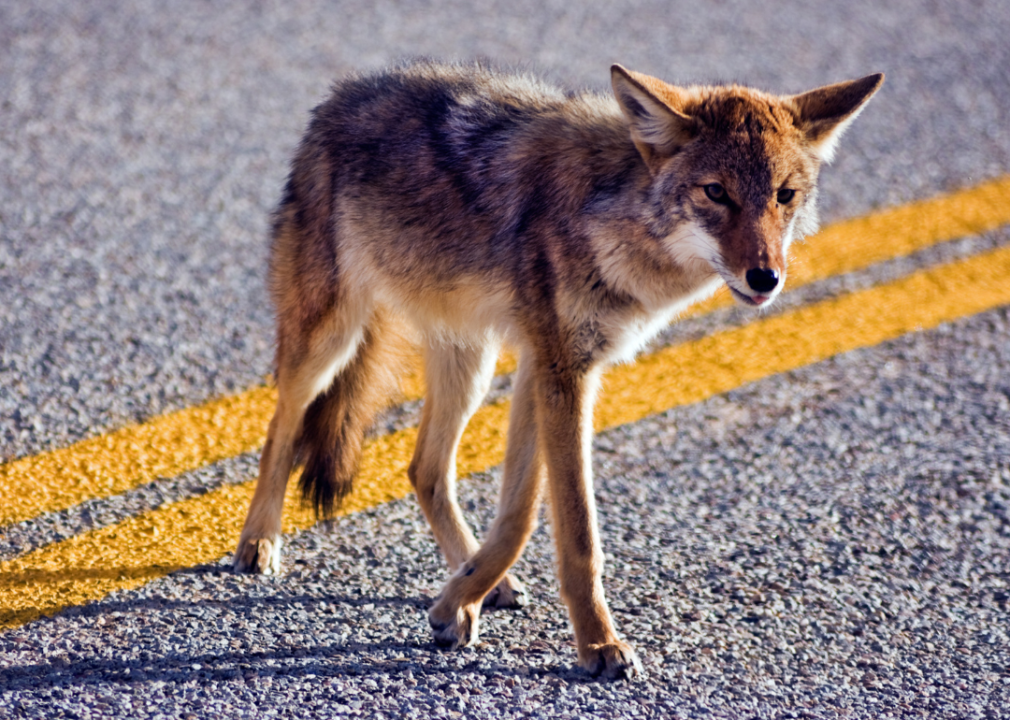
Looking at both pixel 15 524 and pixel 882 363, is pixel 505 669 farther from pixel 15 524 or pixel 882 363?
pixel 882 363

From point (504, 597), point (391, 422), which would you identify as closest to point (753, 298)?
point (504, 597)

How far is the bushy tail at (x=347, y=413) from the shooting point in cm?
329

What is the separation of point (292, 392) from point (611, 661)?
4.19 ft

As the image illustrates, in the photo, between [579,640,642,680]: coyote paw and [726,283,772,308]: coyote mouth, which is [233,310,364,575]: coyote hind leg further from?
[726,283,772,308]: coyote mouth

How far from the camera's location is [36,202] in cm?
503

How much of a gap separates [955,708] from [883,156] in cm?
420

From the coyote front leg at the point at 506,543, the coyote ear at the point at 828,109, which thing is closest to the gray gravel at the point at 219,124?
the coyote front leg at the point at 506,543

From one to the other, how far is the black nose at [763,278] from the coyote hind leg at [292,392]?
1.27m

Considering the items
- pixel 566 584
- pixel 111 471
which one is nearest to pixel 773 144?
pixel 566 584

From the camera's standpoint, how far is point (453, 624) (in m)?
2.78

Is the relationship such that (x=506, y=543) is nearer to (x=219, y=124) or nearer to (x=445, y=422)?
(x=445, y=422)

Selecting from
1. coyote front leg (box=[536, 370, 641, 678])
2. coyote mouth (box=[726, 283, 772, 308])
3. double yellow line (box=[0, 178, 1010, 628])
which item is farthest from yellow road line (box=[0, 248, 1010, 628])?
coyote mouth (box=[726, 283, 772, 308])

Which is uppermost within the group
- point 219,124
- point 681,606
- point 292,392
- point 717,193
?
point 717,193

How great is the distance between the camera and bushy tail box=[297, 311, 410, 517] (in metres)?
3.29
